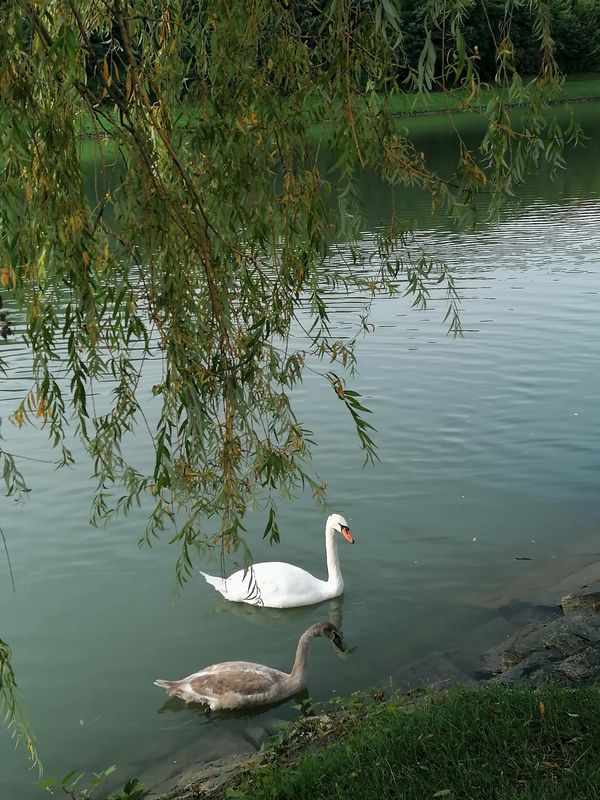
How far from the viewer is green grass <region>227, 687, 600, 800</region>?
4.41 metres

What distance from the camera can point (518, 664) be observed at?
6707 millimetres

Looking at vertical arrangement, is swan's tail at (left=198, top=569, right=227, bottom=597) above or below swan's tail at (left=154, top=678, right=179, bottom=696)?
above

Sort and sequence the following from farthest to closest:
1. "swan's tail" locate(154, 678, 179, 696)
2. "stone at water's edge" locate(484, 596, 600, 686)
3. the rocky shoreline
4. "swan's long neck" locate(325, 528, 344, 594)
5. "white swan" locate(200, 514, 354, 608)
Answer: "swan's long neck" locate(325, 528, 344, 594) → "white swan" locate(200, 514, 354, 608) → "swan's tail" locate(154, 678, 179, 696) → "stone at water's edge" locate(484, 596, 600, 686) → the rocky shoreline

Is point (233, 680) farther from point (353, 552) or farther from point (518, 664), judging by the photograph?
point (353, 552)

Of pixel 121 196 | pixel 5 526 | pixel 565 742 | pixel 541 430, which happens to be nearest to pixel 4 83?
pixel 121 196

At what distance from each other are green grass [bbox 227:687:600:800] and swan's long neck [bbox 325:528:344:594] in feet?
9.48

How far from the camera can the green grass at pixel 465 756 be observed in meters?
4.41

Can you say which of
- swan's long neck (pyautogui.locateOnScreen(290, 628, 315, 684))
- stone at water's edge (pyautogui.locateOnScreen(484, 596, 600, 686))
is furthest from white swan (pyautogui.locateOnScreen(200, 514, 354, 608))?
stone at water's edge (pyautogui.locateOnScreen(484, 596, 600, 686))

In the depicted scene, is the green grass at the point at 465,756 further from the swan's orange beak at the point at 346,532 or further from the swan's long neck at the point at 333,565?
the swan's orange beak at the point at 346,532

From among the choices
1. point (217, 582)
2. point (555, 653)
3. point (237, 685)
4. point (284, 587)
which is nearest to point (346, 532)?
point (284, 587)

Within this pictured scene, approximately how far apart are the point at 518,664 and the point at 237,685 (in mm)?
1883

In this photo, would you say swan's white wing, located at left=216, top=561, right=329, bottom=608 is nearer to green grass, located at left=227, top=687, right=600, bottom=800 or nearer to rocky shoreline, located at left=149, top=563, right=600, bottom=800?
rocky shoreline, located at left=149, top=563, right=600, bottom=800

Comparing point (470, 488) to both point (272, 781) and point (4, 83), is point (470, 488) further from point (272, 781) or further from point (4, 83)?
point (4, 83)

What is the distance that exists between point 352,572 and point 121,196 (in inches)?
219
